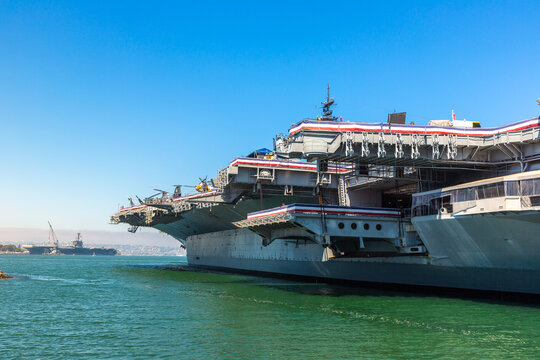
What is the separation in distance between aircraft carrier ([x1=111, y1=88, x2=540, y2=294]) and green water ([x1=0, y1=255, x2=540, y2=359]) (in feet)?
8.53

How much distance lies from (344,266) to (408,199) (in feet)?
23.4

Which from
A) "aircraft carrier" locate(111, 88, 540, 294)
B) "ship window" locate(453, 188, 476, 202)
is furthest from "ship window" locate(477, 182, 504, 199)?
"ship window" locate(453, 188, 476, 202)

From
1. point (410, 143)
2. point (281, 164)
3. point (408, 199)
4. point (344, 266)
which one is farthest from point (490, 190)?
point (281, 164)

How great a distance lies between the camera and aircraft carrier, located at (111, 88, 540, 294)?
72.6 feet

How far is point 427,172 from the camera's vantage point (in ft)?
96.5

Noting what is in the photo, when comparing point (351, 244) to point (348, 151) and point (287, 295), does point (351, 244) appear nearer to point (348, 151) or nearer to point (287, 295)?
point (287, 295)

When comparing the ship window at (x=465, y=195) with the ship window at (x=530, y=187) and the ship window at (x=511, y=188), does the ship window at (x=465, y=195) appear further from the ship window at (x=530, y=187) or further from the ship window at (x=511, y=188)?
the ship window at (x=530, y=187)

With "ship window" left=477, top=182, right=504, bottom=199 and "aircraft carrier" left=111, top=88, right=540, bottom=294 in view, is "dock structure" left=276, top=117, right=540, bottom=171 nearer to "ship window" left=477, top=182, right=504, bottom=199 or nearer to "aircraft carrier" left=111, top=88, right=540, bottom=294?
"aircraft carrier" left=111, top=88, right=540, bottom=294

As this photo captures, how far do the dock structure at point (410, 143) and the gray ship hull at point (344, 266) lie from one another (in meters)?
5.98

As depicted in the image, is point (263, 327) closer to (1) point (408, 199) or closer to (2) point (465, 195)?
(2) point (465, 195)

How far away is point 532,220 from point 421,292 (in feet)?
34.1

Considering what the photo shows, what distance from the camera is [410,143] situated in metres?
25.3

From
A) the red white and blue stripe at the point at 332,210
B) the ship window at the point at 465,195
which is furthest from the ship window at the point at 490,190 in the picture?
the red white and blue stripe at the point at 332,210

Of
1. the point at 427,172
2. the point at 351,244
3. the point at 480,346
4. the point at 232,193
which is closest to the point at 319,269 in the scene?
the point at 351,244
